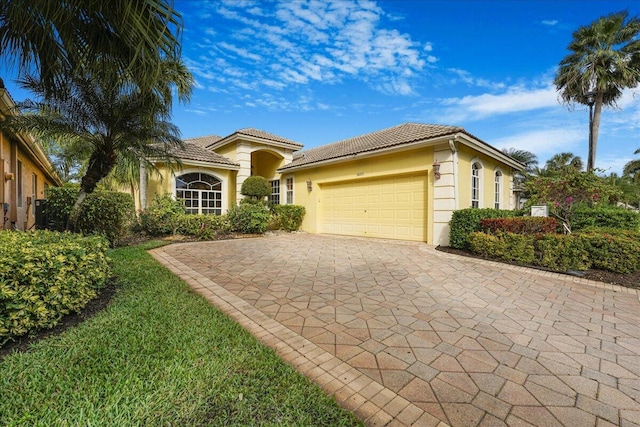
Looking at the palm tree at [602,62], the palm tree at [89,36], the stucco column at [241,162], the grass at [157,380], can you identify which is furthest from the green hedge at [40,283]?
the palm tree at [602,62]

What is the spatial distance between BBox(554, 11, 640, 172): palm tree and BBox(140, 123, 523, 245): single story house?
799cm

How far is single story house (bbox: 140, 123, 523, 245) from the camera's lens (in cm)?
977

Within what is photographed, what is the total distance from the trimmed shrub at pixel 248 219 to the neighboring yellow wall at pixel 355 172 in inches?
106

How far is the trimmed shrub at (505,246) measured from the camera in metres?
7.03

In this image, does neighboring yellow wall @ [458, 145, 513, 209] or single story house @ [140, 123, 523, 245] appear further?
neighboring yellow wall @ [458, 145, 513, 209]

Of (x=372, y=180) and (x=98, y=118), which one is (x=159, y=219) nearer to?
(x=98, y=118)

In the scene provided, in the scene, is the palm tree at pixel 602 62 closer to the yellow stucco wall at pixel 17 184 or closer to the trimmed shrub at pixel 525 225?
the trimmed shrub at pixel 525 225

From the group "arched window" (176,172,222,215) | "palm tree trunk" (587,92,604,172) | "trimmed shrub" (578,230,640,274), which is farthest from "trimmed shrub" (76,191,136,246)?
"palm tree trunk" (587,92,604,172)

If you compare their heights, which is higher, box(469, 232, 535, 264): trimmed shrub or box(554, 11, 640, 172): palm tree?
box(554, 11, 640, 172): palm tree

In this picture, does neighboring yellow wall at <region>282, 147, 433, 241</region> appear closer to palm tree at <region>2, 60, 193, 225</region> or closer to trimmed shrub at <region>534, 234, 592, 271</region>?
trimmed shrub at <region>534, 234, 592, 271</region>

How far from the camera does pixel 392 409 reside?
2.09m

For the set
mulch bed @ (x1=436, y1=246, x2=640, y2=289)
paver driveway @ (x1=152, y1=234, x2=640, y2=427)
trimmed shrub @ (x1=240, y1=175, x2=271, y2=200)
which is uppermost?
trimmed shrub @ (x1=240, y1=175, x2=271, y2=200)

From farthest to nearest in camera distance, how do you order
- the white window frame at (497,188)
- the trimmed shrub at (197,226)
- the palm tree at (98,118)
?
the white window frame at (497,188) < the trimmed shrub at (197,226) < the palm tree at (98,118)

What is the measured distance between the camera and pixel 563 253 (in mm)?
6395
